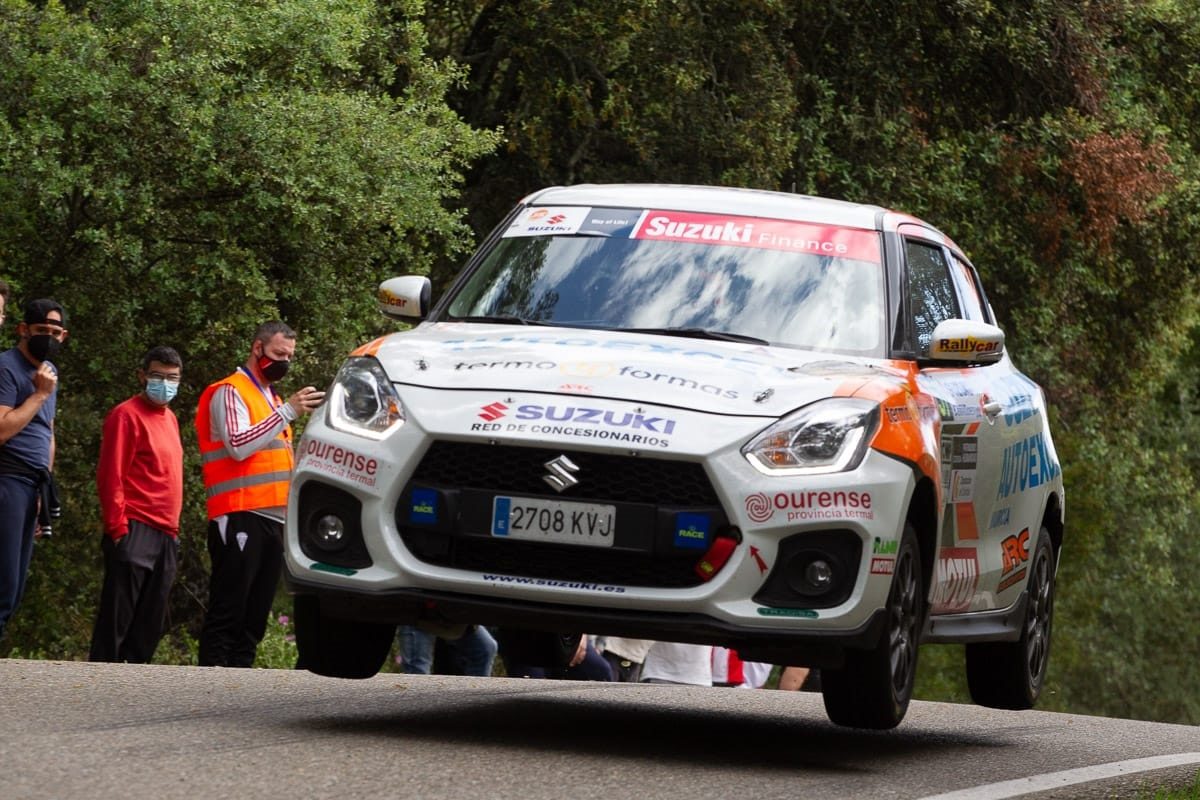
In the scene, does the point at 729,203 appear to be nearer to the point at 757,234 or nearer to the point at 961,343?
the point at 757,234

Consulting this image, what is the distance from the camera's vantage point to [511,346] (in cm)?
792

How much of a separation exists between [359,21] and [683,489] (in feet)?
35.9

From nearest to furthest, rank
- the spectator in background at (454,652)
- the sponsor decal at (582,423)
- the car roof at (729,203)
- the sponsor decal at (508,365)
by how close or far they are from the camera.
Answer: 1. the sponsor decal at (582,423)
2. the sponsor decal at (508,365)
3. the car roof at (729,203)
4. the spectator in background at (454,652)

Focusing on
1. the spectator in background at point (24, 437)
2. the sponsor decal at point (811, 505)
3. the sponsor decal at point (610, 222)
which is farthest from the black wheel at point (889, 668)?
the spectator in background at point (24, 437)

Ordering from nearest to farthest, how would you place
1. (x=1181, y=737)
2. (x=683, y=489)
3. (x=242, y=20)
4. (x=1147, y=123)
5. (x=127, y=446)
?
1. (x=683, y=489)
2. (x=1181, y=737)
3. (x=127, y=446)
4. (x=242, y=20)
5. (x=1147, y=123)

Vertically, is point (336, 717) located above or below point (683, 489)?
below

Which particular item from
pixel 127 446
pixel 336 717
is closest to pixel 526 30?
pixel 127 446

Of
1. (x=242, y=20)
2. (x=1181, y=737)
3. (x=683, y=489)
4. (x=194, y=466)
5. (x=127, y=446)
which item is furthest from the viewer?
(x=194, y=466)

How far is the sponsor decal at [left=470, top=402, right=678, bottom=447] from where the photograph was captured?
23.8ft

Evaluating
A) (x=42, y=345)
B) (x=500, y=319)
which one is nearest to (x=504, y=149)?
(x=42, y=345)

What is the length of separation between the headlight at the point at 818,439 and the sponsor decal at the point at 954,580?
3.04 ft

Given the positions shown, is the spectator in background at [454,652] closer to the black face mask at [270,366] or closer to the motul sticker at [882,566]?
the black face mask at [270,366]

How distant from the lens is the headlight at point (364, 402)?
7570mm

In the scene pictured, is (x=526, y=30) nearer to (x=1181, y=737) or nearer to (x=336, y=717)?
(x=1181, y=737)
